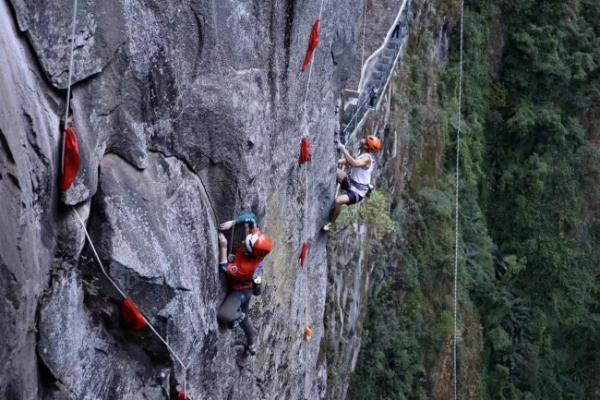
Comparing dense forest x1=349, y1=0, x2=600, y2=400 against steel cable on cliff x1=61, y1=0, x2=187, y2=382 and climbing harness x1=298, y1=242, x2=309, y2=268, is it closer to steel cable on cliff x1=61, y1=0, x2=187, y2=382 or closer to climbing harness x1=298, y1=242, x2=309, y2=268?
climbing harness x1=298, y1=242, x2=309, y2=268

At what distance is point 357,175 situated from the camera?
1036cm

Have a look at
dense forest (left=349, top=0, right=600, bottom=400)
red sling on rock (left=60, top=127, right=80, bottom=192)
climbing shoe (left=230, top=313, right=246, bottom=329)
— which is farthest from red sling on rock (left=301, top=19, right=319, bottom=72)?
dense forest (left=349, top=0, right=600, bottom=400)

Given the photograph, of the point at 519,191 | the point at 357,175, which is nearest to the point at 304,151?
the point at 357,175

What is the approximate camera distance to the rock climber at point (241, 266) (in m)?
7.14

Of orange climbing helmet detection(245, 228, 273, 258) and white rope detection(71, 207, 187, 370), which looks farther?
orange climbing helmet detection(245, 228, 273, 258)

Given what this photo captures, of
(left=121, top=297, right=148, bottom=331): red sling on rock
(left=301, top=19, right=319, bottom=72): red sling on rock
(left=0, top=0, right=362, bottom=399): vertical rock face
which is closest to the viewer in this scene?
(left=0, top=0, right=362, bottom=399): vertical rock face

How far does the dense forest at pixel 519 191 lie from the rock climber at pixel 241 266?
1019 cm

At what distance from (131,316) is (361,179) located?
5.05 metres

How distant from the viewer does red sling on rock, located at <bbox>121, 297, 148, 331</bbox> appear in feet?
19.4

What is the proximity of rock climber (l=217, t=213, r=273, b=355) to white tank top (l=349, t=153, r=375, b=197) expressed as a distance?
3.12 metres

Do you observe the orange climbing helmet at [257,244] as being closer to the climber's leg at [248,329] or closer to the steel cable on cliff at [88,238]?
the climber's leg at [248,329]

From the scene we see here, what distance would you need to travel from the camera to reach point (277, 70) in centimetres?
781

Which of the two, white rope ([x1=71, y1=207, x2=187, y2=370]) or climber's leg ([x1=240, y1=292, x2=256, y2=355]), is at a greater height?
white rope ([x1=71, y1=207, x2=187, y2=370])

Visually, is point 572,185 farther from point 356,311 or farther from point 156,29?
point 156,29
